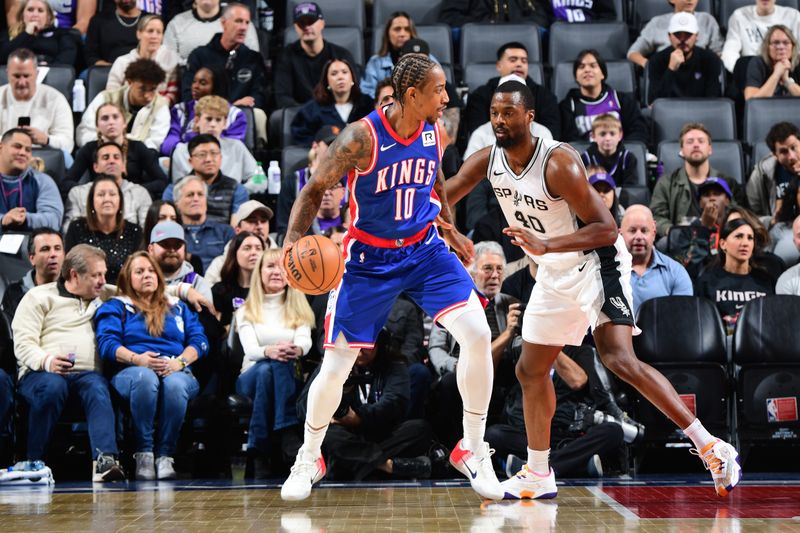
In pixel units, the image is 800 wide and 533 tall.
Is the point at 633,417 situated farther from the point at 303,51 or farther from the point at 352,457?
the point at 303,51

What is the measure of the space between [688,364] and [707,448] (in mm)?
1943

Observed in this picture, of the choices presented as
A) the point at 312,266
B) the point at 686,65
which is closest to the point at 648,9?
the point at 686,65

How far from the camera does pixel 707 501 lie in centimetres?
533

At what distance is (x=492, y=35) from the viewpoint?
10.5 metres

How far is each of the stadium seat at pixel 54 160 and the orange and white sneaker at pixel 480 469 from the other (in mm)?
4871

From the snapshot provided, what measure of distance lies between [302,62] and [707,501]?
5.90m

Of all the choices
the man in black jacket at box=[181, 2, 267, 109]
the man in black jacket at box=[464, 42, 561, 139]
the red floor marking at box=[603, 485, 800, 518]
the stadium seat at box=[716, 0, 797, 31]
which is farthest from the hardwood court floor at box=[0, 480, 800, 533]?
the stadium seat at box=[716, 0, 797, 31]

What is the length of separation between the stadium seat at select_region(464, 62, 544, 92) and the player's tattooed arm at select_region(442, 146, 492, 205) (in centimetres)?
446

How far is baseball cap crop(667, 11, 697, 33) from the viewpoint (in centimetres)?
988

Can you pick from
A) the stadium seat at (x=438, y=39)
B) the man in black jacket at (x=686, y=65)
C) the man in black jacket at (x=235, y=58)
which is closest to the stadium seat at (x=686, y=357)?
the man in black jacket at (x=686, y=65)

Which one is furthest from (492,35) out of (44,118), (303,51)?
(44,118)

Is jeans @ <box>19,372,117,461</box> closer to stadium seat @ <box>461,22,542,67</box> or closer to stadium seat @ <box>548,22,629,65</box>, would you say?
stadium seat @ <box>461,22,542,67</box>

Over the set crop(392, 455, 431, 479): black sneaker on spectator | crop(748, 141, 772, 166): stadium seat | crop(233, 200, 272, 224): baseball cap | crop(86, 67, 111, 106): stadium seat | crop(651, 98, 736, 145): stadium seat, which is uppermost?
crop(86, 67, 111, 106): stadium seat

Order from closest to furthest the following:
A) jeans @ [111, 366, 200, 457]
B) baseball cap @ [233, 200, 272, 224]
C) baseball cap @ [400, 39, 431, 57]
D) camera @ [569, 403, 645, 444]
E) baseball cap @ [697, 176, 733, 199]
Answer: camera @ [569, 403, 645, 444], jeans @ [111, 366, 200, 457], baseball cap @ [233, 200, 272, 224], baseball cap @ [697, 176, 733, 199], baseball cap @ [400, 39, 431, 57]
